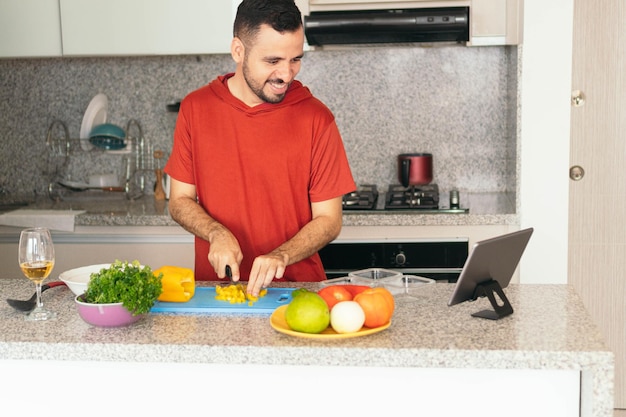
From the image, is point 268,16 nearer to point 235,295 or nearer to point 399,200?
A: point 235,295

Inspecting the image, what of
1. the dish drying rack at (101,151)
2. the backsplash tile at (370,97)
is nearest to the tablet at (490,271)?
the backsplash tile at (370,97)

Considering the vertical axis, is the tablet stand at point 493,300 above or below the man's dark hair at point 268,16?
below

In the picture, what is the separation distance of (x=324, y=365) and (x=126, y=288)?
0.46 m

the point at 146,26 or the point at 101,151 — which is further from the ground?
the point at 146,26

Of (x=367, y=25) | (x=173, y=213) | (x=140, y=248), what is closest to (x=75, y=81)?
(x=140, y=248)

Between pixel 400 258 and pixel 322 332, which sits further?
pixel 400 258

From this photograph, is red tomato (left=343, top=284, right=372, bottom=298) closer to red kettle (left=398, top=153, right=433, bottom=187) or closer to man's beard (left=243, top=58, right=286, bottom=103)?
man's beard (left=243, top=58, right=286, bottom=103)

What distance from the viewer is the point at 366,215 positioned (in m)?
3.26

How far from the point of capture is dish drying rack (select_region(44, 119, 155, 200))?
392 centimetres

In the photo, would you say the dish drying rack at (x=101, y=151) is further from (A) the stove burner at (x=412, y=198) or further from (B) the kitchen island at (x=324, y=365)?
(B) the kitchen island at (x=324, y=365)

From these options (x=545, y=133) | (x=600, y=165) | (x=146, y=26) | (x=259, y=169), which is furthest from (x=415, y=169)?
(x=259, y=169)

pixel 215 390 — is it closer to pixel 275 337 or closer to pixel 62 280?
pixel 275 337

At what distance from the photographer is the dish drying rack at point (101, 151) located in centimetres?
392

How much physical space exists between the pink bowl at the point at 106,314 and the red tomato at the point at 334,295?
0.43 metres
